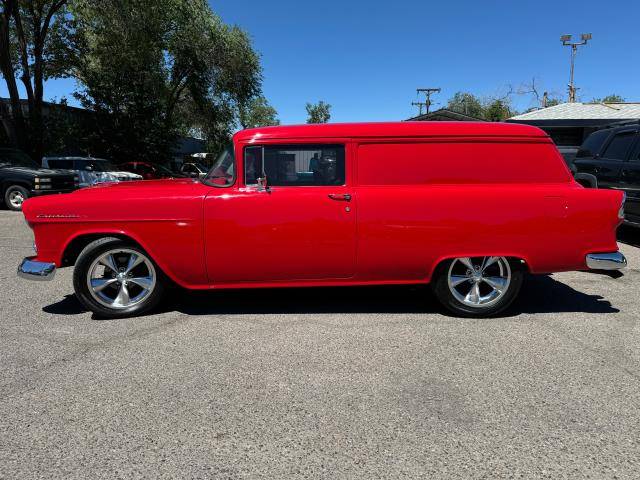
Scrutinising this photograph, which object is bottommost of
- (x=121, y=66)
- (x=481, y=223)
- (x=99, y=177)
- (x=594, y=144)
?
(x=481, y=223)

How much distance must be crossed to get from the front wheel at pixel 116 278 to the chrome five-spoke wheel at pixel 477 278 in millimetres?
2831

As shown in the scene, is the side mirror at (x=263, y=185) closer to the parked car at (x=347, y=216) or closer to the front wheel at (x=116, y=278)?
the parked car at (x=347, y=216)

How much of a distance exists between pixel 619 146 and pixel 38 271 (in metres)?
8.88

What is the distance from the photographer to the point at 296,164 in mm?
4188

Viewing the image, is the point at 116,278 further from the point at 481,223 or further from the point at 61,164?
the point at 61,164

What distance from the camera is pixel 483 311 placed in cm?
432

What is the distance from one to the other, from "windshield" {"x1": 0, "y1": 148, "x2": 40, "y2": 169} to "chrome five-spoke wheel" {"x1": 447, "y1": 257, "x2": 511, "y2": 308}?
13630 millimetres

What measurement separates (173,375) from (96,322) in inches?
59.5

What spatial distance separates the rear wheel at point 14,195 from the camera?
12805 mm

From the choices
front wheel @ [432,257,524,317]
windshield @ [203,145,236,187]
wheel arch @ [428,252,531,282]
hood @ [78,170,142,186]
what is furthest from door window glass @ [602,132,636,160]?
hood @ [78,170,142,186]

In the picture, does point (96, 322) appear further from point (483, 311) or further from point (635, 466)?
point (635, 466)

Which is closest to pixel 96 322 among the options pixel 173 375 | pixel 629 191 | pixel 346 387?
pixel 173 375

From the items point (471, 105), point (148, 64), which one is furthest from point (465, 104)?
point (148, 64)

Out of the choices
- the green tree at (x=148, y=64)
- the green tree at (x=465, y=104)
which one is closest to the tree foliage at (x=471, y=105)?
the green tree at (x=465, y=104)
